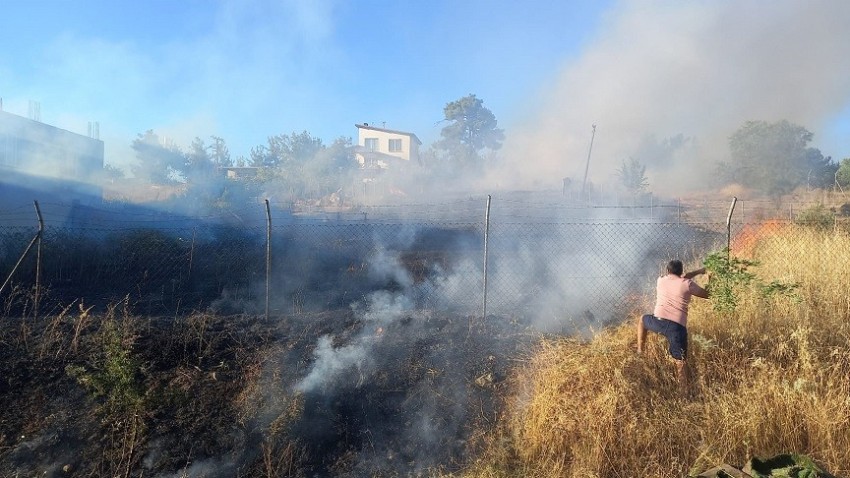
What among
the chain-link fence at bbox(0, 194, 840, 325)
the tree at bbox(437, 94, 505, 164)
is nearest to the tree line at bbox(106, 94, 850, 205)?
the tree at bbox(437, 94, 505, 164)

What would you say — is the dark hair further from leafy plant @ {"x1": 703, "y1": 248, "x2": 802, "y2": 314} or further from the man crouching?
leafy plant @ {"x1": 703, "y1": 248, "x2": 802, "y2": 314}

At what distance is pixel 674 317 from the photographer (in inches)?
177

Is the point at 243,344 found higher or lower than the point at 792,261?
lower

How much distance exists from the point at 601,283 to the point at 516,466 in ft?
20.0

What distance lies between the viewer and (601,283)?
9.37 metres

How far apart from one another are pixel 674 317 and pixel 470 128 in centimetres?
4452

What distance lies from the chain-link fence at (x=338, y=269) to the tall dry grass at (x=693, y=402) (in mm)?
2361

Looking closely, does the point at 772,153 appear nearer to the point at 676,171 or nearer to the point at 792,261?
the point at 676,171

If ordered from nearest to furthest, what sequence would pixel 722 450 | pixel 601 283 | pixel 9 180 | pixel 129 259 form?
pixel 722 450 → pixel 601 283 → pixel 129 259 → pixel 9 180

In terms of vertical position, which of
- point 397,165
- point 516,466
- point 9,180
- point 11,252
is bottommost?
point 516,466

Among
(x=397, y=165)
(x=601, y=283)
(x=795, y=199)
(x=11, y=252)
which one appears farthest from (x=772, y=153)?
(x=11, y=252)

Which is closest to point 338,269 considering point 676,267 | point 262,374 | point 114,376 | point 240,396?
point 262,374

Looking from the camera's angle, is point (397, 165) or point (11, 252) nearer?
point (11, 252)

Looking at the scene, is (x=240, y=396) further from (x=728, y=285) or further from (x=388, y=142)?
(x=388, y=142)
